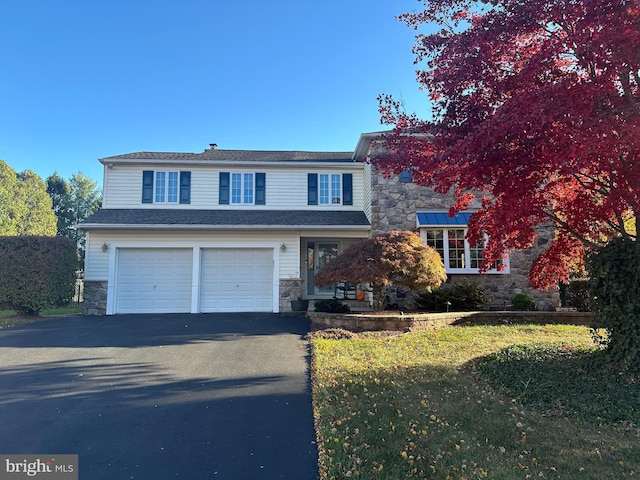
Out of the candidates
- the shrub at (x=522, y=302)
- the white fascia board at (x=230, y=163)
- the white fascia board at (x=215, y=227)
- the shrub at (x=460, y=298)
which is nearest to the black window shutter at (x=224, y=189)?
the white fascia board at (x=230, y=163)

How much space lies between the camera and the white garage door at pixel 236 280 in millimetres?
13180

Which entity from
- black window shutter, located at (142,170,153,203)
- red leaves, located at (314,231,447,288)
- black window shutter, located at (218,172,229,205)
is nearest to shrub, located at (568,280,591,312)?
red leaves, located at (314,231,447,288)

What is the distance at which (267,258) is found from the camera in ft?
44.3

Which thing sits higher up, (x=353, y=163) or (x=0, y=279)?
(x=353, y=163)

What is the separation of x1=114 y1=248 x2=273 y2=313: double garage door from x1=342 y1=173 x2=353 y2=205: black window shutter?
12.7 ft

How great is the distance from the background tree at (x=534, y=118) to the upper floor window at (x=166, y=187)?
418 inches

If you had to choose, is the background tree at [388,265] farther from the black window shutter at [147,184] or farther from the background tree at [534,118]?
the black window shutter at [147,184]

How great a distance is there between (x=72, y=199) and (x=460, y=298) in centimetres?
3091

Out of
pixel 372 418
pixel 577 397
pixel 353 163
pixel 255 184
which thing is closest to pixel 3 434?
pixel 372 418

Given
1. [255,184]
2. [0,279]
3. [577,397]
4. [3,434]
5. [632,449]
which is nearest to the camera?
[632,449]

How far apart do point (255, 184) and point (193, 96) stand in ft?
12.9

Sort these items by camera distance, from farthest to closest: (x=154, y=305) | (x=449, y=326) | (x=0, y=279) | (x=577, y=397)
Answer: (x=154, y=305) < (x=0, y=279) < (x=449, y=326) < (x=577, y=397)

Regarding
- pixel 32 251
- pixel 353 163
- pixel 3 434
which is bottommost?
pixel 3 434

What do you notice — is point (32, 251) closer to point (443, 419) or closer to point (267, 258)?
point (267, 258)
